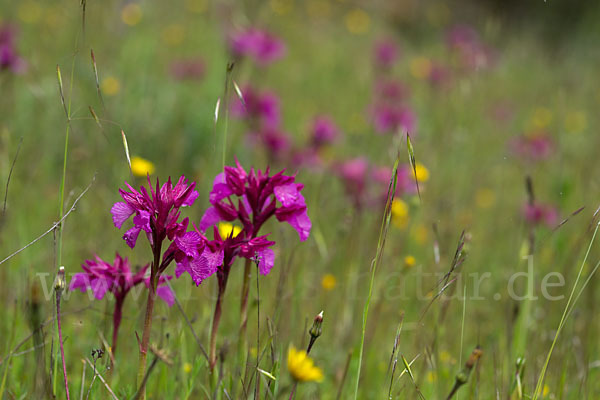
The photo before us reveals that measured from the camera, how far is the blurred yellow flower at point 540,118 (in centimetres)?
557

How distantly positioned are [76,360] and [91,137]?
1.87 m

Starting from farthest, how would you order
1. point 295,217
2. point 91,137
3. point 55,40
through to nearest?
point 55,40
point 91,137
point 295,217

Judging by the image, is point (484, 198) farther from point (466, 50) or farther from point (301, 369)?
point (301, 369)

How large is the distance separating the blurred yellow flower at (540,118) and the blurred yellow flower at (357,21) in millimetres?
2967

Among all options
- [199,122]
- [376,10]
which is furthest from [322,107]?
Result: [376,10]

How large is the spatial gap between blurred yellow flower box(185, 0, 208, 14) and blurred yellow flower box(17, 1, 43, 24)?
2.01 m

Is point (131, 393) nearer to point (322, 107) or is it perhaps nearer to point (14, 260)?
point (14, 260)

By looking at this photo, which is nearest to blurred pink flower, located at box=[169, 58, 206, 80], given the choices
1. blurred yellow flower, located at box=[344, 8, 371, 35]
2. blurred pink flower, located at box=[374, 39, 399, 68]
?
blurred pink flower, located at box=[374, 39, 399, 68]

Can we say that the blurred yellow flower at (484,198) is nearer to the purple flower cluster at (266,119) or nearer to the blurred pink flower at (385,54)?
the blurred pink flower at (385,54)

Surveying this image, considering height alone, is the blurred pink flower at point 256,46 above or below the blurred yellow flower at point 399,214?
above

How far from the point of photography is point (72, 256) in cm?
228

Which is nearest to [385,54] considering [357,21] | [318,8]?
[357,21]

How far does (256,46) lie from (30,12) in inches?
105

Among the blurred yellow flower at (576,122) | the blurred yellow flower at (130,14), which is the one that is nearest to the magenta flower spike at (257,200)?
the blurred yellow flower at (130,14)
